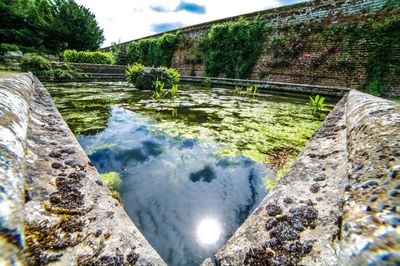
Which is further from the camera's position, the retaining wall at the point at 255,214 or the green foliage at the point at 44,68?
the green foliage at the point at 44,68

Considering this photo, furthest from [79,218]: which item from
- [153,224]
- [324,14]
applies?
[324,14]

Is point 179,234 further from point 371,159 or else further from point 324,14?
point 324,14

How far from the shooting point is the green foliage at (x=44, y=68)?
8.54 meters

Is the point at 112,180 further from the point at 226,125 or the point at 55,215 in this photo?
the point at 226,125

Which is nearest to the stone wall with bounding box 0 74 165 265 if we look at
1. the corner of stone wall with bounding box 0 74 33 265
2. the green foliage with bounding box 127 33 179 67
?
the corner of stone wall with bounding box 0 74 33 265

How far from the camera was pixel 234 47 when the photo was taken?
476 inches

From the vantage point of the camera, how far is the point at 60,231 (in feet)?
2.17

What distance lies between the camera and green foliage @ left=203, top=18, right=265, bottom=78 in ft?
37.2

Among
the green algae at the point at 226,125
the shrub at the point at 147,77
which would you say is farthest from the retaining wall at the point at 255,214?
the shrub at the point at 147,77

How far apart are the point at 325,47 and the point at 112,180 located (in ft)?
33.5

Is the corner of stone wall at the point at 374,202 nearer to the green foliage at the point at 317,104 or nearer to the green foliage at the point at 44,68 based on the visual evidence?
the green foliage at the point at 317,104

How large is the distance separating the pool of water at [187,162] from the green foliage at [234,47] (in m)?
8.55

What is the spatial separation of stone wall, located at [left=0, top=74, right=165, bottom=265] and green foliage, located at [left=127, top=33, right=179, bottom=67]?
1637 centimetres

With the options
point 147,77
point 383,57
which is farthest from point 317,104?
point 383,57
